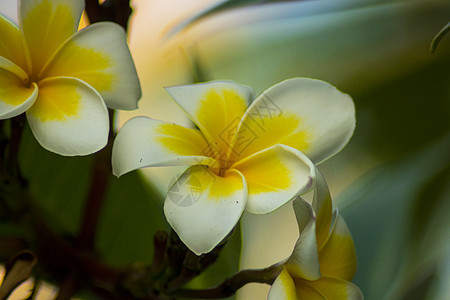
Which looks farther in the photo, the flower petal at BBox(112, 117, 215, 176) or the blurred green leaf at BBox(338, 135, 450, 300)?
the blurred green leaf at BBox(338, 135, 450, 300)

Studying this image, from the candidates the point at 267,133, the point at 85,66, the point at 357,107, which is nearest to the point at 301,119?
the point at 267,133

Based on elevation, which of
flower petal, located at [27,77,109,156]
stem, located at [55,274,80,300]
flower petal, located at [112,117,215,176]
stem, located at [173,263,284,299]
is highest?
flower petal, located at [27,77,109,156]

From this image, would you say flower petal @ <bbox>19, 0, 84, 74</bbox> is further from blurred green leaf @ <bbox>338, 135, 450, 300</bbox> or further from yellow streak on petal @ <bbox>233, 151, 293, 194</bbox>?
blurred green leaf @ <bbox>338, 135, 450, 300</bbox>

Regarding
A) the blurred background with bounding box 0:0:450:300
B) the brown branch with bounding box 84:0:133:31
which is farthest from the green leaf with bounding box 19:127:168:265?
the brown branch with bounding box 84:0:133:31

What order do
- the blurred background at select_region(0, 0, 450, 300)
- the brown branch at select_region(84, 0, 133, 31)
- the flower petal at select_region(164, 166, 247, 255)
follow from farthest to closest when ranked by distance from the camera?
the blurred background at select_region(0, 0, 450, 300), the brown branch at select_region(84, 0, 133, 31), the flower petal at select_region(164, 166, 247, 255)

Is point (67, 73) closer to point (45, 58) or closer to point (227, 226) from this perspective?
point (45, 58)

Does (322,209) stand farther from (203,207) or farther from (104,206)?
(104,206)
